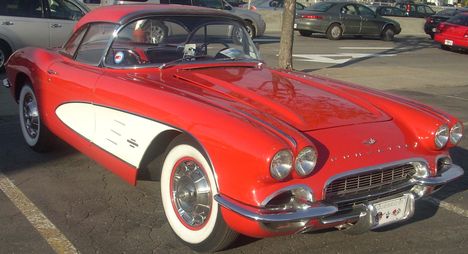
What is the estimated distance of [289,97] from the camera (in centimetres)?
390

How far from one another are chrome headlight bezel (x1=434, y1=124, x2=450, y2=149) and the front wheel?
150 centimetres

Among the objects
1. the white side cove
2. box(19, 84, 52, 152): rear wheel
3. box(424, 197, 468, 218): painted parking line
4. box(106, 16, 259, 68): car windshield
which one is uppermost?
box(106, 16, 259, 68): car windshield

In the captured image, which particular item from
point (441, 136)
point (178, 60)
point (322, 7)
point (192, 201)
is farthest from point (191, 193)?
point (322, 7)

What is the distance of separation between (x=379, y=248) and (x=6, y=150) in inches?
150

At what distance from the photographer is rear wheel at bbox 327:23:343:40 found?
68.8ft

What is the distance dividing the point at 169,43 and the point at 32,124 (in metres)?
1.94

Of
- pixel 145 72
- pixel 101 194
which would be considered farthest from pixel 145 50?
pixel 101 194

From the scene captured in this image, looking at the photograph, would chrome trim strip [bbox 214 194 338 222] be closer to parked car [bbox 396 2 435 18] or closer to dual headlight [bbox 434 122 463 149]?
dual headlight [bbox 434 122 463 149]

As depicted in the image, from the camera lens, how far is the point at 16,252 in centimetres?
352

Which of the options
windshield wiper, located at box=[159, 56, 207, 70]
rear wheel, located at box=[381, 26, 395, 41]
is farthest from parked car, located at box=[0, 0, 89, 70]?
rear wheel, located at box=[381, 26, 395, 41]

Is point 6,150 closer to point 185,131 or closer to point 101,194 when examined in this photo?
point 101,194

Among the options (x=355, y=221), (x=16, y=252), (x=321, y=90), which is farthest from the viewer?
(x=321, y=90)

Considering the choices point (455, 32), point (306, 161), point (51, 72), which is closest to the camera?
point (306, 161)

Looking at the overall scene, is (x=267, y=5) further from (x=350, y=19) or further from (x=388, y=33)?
(x=388, y=33)
